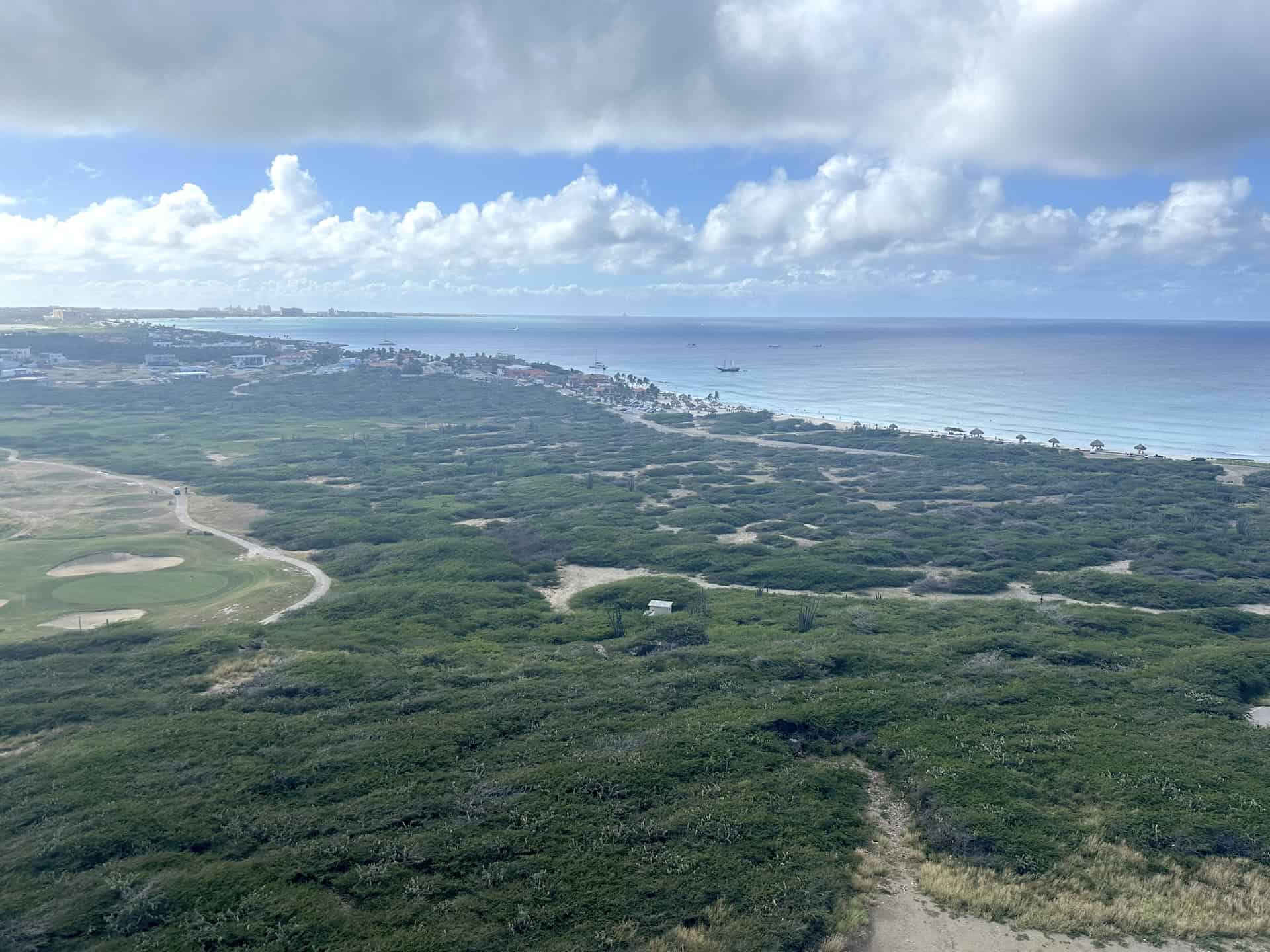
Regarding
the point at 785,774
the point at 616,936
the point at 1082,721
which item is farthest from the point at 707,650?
the point at 616,936

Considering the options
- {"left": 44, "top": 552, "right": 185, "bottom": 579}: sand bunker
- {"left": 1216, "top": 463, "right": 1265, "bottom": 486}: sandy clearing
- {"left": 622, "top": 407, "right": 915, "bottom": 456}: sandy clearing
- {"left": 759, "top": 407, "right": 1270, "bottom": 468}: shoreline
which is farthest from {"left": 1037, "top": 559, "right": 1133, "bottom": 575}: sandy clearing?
{"left": 44, "top": 552, "right": 185, "bottom": 579}: sand bunker

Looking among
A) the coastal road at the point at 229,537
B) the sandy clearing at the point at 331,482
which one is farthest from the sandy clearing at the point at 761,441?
the coastal road at the point at 229,537

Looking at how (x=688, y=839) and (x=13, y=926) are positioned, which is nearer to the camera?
(x=13, y=926)

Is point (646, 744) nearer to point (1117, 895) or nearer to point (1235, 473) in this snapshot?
point (1117, 895)

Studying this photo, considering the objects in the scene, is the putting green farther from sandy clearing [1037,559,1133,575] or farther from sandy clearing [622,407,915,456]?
sandy clearing [622,407,915,456]

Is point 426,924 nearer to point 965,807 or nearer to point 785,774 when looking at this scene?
point 785,774

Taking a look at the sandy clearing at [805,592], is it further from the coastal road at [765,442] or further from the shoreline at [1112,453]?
the shoreline at [1112,453]
